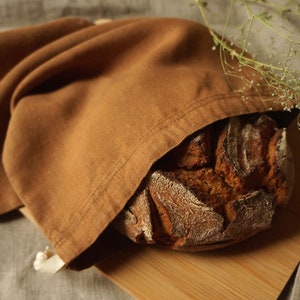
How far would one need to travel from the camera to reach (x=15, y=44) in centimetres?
114

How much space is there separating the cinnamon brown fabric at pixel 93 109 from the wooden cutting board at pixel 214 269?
3.9 inches

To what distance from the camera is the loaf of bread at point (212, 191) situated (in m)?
0.79

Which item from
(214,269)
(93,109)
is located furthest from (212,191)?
(93,109)

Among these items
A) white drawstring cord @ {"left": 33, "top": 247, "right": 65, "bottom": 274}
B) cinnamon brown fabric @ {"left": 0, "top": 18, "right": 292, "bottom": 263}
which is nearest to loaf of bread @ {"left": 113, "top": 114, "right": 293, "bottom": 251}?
cinnamon brown fabric @ {"left": 0, "top": 18, "right": 292, "bottom": 263}

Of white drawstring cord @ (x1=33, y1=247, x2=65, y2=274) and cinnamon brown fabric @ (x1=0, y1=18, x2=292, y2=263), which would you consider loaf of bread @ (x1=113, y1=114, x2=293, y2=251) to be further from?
white drawstring cord @ (x1=33, y1=247, x2=65, y2=274)

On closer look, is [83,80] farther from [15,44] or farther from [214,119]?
[214,119]

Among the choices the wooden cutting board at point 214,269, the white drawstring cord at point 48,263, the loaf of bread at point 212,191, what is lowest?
the wooden cutting board at point 214,269

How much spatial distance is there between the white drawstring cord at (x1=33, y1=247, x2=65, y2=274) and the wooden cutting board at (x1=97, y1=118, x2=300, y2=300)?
0.07m

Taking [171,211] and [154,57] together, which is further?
[154,57]

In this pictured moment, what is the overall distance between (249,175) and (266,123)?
122 mm

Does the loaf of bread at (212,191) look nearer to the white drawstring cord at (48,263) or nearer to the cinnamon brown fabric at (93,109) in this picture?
the cinnamon brown fabric at (93,109)

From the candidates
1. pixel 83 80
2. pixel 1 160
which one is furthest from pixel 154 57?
pixel 1 160

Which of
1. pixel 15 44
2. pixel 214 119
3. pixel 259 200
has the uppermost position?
pixel 15 44

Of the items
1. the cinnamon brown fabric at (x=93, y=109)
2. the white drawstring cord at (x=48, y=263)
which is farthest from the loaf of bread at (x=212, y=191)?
the white drawstring cord at (x=48, y=263)
